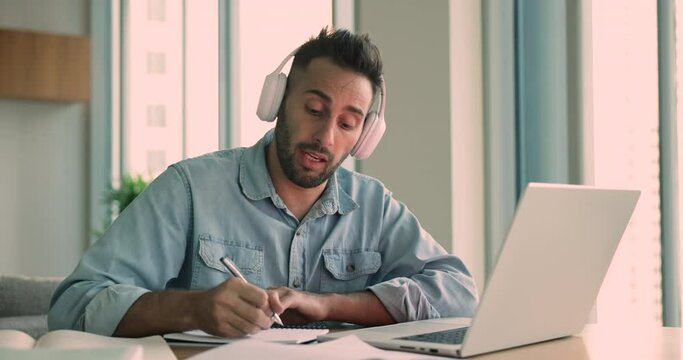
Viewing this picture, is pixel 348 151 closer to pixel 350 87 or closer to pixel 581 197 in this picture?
pixel 350 87

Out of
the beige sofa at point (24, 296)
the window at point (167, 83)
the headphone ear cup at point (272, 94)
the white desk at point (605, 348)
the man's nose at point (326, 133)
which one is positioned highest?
the window at point (167, 83)

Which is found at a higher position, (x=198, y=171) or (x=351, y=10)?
(x=351, y=10)

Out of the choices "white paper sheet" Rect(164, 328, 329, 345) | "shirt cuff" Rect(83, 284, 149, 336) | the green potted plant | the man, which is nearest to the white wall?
the green potted plant

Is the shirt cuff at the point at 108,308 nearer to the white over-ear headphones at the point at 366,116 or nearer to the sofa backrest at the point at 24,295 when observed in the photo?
the white over-ear headphones at the point at 366,116

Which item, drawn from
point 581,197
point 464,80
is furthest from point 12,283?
point 581,197

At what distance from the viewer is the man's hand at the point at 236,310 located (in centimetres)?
134

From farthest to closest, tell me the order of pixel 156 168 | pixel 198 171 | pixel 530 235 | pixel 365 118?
pixel 156 168 < pixel 365 118 < pixel 198 171 < pixel 530 235

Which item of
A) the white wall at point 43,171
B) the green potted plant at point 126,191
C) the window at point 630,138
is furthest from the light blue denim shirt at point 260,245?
the white wall at point 43,171

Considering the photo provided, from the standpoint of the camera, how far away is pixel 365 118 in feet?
6.54

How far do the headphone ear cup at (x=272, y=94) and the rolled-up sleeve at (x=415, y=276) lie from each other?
31cm

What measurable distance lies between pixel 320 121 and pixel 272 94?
14cm

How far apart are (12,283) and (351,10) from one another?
175 cm

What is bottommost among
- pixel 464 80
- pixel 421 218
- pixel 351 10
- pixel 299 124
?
pixel 421 218

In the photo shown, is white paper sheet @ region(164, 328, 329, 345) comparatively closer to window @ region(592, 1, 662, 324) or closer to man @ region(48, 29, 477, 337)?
man @ region(48, 29, 477, 337)
